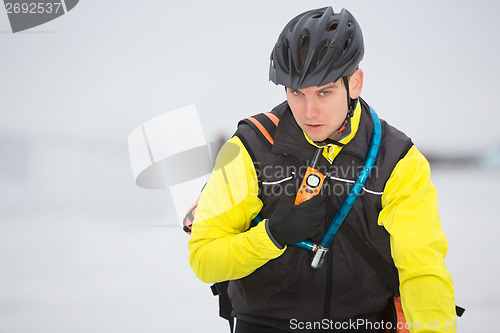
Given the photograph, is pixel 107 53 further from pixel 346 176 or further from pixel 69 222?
pixel 346 176

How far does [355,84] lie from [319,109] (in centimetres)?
19

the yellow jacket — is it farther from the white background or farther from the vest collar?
the white background

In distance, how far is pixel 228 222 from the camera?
4.68ft

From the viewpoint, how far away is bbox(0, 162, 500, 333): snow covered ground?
2635mm

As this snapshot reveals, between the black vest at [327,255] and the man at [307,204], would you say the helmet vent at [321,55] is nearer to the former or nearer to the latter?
the man at [307,204]

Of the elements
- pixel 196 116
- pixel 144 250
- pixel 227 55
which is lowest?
pixel 144 250

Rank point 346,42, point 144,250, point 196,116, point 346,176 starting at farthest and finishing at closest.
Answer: point 196,116
point 144,250
point 346,42
point 346,176

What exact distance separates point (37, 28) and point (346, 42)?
3.30 metres

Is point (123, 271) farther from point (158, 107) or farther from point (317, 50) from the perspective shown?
point (317, 50)

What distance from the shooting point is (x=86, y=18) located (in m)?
4.10

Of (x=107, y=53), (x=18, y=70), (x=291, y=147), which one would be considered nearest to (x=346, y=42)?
(x=291, y=147)

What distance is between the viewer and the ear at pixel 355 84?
1518mm

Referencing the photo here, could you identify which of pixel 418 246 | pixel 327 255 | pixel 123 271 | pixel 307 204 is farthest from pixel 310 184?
pixel 123 271

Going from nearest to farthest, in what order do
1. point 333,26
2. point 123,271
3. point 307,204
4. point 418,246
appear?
1. point 418,246
2. point 307,204
3. point 333,26
4. point 123,271
